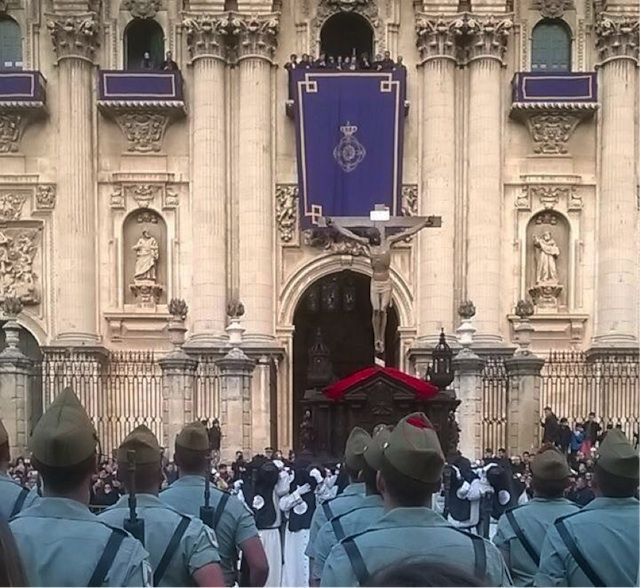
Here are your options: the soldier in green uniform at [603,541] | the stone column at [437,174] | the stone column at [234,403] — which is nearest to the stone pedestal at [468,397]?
the stone column at [437,174]

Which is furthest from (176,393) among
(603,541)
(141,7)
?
(603,541)

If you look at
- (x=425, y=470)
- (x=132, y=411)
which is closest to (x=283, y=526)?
(x=425, y=470)

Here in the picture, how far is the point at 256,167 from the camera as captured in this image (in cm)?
2402

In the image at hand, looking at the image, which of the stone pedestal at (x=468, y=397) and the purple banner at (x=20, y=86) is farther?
the purple banner at (x=20, y=86)

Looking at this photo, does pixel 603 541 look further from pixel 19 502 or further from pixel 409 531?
pixel 19 502

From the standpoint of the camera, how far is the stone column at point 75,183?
23.8 m

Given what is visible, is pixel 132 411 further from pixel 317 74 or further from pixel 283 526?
pixel 283 526

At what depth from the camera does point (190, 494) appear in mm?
5504

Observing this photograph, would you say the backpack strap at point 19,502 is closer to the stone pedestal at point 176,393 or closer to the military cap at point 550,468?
the military cap at point 550,468

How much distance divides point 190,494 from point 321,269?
19.1 m

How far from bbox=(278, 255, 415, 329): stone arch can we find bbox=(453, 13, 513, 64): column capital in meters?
6.07

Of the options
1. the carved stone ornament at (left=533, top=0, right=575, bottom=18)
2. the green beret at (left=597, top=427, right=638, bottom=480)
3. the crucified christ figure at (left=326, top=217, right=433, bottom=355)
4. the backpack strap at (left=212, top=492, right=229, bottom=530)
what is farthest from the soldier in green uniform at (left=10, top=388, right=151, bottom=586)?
the carved stone ornament at (left=533, top=0, right=575, bottom=18)

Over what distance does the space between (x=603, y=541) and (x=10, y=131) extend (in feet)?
75.1

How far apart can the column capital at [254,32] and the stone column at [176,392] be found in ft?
27.8
